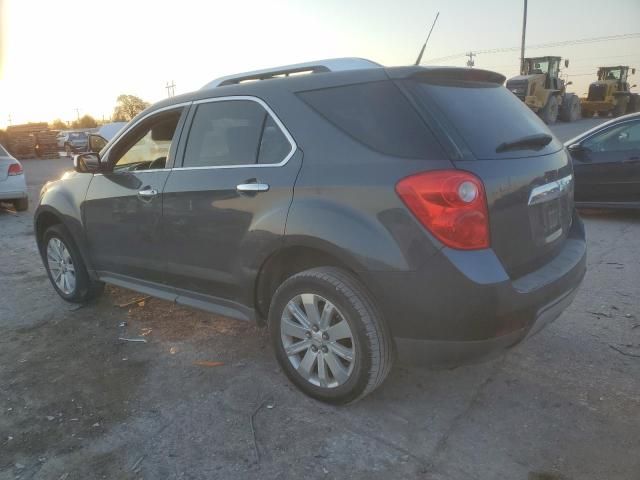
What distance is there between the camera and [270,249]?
282 cm

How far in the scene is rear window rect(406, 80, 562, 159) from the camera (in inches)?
96.7

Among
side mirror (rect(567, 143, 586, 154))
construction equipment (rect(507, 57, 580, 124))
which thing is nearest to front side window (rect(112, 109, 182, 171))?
side mirror (rect(567, 143, 586, 154))

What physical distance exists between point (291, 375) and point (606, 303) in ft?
8.71

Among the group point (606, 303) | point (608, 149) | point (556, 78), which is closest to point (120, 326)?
point (606, 303)

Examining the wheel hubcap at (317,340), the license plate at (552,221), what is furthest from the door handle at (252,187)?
the license plate at (552,221)

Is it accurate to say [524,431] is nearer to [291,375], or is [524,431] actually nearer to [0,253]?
[291,375]

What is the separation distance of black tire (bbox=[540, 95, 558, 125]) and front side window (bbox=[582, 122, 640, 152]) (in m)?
18.5

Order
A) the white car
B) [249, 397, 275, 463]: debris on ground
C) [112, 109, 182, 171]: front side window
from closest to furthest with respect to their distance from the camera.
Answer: [249, 397, 275, 463]: debris on ground < [112, 109, 182, 171]: front side window < the white car

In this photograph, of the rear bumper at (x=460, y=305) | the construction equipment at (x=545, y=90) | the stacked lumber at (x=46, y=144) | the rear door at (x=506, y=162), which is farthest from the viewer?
the stacked lumber at (x=46, y=144)

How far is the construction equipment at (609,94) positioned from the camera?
93.9ft

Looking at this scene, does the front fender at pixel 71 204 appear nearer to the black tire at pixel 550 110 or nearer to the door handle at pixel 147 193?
the door handle at pixel 147 193

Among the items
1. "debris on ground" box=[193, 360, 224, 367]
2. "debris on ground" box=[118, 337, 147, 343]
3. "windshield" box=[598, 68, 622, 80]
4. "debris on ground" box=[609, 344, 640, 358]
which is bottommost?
"debris on ground" box=[118, 337, 147, 343]

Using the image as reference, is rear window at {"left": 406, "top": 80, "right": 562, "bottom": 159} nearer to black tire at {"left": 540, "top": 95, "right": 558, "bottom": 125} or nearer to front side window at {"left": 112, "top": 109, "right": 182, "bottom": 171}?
front side window at {"left": 112, "top": 109, "right": 182, "bottom": 171}

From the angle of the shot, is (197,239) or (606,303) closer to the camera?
(197,239)
